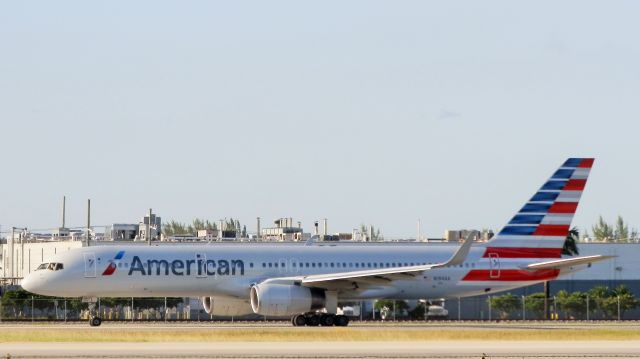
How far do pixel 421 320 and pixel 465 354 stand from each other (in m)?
37.4

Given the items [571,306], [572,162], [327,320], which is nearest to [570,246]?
[571,306]

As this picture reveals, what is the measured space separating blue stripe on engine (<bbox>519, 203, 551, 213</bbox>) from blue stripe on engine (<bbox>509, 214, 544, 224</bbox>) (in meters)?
0.25

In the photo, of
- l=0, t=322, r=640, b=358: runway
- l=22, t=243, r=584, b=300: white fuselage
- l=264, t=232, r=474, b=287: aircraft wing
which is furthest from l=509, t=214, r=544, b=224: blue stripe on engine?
l=0, t=322, r=640, b=358: runway

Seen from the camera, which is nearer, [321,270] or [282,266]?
[282,266]

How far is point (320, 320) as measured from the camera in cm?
6569

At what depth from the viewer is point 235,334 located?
5356 centimetres

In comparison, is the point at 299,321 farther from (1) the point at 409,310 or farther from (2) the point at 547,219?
(1) the point at 409,310

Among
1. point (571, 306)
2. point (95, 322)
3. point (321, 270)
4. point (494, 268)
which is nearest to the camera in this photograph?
point (95, 322)

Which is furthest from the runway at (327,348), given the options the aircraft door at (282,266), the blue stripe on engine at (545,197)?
the blue stripe on engine at (545,197)

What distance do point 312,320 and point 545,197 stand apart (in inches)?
558

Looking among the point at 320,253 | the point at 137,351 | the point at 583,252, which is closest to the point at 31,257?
the point at 583,252

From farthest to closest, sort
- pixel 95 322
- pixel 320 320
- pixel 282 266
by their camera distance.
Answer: pixel 282 266 → pixel 320 320 → pixel 95 322

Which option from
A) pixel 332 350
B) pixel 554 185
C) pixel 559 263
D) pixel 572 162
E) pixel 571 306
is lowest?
pixel 332 350

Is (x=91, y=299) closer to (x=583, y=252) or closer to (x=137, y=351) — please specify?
(x=137, y=351)
